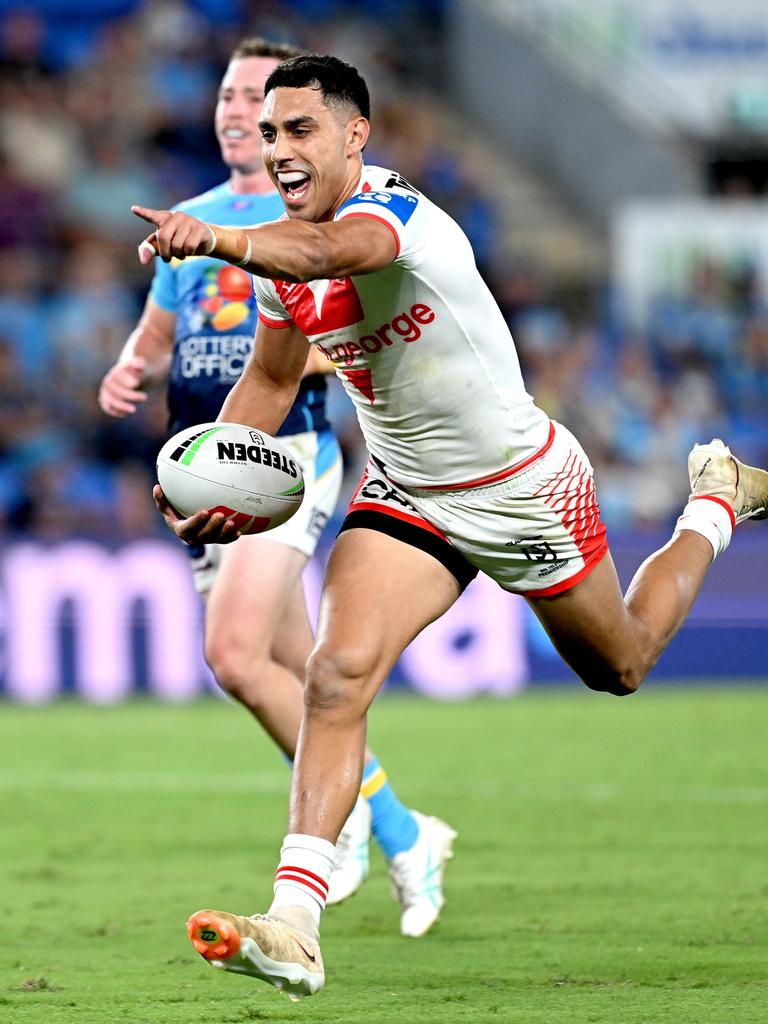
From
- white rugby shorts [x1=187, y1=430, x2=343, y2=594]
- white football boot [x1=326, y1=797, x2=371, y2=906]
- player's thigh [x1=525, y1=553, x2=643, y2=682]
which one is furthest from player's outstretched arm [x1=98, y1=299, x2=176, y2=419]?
player's thigh [x1=525, y1=553, x2=643, y2=682]

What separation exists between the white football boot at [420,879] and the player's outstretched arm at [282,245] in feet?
8.06

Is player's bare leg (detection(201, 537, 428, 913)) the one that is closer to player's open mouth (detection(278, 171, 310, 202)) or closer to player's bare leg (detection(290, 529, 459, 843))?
player's bare leg (detection(290, 529, 459, 843))

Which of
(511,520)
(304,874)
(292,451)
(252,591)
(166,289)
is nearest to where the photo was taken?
(304,874)

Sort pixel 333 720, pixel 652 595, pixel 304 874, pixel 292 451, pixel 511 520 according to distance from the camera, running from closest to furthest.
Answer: pixel 304 874
pixel 333 720
pixel 511 520
pixel 652 595
pixel 292 451

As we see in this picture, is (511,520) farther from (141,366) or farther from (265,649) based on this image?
(141,366)

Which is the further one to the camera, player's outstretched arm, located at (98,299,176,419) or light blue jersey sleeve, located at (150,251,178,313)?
light blue jersey sleeve, located at (150,251,178,313)

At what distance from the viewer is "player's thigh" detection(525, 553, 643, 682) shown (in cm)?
499

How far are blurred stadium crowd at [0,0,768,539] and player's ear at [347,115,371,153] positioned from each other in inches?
340

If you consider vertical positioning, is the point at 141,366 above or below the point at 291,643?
above

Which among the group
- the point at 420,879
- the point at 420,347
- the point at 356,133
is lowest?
the point at 420,879

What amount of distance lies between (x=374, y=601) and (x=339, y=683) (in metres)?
0.26

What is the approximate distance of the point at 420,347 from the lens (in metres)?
4.54

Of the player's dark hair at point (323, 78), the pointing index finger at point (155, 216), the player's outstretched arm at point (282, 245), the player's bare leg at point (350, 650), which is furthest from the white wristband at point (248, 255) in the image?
the player's bare leg at point (350, 650)

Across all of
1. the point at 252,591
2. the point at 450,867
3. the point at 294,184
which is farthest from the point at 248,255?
A: the point at 450,867
